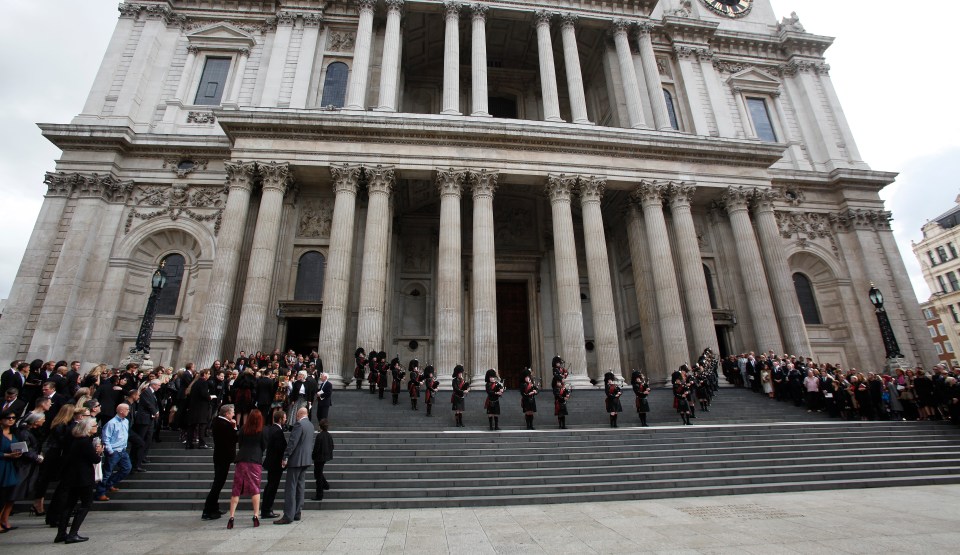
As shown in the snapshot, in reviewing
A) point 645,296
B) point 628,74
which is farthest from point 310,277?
point 628,74

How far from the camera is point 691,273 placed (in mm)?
19359

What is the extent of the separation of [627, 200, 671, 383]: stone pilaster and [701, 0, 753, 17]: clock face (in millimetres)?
16889

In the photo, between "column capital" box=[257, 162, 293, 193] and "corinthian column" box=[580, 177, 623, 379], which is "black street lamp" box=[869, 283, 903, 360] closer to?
"corinthian column" box=[580, 177, 623, 379]

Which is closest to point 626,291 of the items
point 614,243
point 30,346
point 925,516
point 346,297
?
point 614,243

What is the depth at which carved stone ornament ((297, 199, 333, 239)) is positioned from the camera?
19.9m

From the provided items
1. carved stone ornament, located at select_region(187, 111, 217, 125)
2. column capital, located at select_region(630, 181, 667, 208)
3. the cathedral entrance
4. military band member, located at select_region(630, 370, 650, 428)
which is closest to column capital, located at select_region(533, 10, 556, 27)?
column capital, located at select_region(630, 181, 667, 208)

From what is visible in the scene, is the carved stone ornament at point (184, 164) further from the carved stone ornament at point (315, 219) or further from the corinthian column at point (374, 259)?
the corinthian column at point (374, 259)

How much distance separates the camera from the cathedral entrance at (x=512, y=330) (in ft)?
74.7

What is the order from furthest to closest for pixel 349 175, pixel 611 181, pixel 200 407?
pixel 611 181, pixel 349 175, pixel 200 407

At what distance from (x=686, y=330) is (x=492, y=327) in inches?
355

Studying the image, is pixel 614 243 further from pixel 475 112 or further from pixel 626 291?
pixel 475 112

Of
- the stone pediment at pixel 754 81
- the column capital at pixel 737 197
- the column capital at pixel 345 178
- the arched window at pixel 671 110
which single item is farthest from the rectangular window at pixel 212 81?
the stone pediment at pixel 754 81

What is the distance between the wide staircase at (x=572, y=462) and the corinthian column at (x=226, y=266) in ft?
19.8

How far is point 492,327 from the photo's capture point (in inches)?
675
